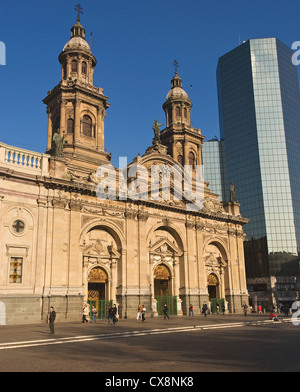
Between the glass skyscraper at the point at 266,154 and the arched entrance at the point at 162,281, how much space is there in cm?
3805

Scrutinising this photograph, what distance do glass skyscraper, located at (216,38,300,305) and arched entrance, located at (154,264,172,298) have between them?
1498 inches

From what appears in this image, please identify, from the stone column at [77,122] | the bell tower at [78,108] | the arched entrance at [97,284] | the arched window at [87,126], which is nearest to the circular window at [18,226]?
the arched entrance at [97,284]

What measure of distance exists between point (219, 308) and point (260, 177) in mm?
43946

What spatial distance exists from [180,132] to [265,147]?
36.9 meters

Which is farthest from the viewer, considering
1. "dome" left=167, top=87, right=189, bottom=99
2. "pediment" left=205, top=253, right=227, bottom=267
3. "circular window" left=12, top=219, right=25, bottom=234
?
"dome" left=167, top=87, right=189, bottom=99

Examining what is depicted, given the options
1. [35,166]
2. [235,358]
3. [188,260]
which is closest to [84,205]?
[35,166]

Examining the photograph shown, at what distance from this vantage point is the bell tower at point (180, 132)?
166 feet

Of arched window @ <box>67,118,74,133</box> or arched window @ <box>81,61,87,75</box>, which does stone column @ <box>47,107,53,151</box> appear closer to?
arched window @ <box>67,118,74,133</box>

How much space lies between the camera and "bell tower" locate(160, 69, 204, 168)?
166 ft

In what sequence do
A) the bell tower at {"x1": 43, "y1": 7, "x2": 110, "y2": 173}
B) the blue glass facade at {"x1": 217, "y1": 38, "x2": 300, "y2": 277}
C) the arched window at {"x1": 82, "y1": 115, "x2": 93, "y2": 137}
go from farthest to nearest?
the blue glass facade at {"x1": 217, "y1": 38, "x2": 300, "y2": 277} → the arched window at {"x1": 82, "y1": 115, "x2": 93, "y2": 137} → the bell tower at {"x1": 43, "y1": 7, "x2": 110, "y2": 173}

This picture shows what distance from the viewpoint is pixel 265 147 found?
8138cm

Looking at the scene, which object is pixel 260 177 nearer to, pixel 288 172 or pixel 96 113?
pixel 288 172

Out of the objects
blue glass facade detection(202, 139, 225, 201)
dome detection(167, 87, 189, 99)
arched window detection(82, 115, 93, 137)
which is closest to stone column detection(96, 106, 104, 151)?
arched window detection(82, 115, 93, 137)

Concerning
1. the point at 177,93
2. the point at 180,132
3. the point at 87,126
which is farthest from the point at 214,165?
the point at 87,126
